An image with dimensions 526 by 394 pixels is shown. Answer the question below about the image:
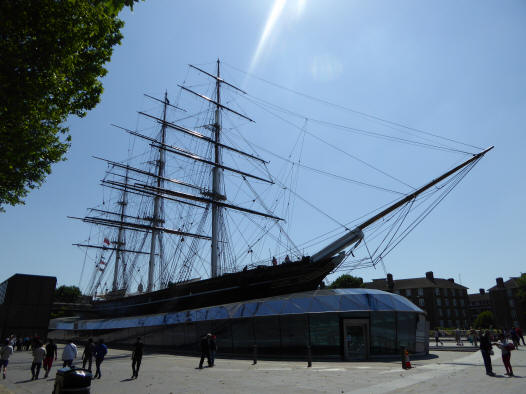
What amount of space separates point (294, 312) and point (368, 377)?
8413 mm

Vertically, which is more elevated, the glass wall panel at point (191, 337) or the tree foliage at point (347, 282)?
the tree foliage at point (347, 282)

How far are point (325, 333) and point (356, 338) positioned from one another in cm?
160

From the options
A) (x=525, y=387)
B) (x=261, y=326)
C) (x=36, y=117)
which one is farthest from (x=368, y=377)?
(x=36, y=117)

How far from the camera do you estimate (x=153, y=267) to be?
4900 cm

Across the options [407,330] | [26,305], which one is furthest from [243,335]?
[26,305]

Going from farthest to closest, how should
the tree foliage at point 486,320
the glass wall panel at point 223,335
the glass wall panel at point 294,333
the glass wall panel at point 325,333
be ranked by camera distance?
the tree foliage at point 486,320, the glass wall panel at point 223,335, the glass wall panel at point 294,333, the glass wall panel at point 325,333

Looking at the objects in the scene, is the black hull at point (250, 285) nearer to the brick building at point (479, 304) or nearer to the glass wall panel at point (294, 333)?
the glass wall panel at point (294, 333)

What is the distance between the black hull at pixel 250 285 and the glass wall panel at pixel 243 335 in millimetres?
3959

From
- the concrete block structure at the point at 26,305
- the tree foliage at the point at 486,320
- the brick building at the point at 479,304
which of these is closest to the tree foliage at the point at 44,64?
the concrete block structure at the point at 26,305

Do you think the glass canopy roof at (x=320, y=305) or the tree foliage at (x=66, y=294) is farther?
the tree foliage at (x=66, y=294)

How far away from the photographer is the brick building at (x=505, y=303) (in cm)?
7006

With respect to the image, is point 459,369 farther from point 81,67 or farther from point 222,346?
point 81,67

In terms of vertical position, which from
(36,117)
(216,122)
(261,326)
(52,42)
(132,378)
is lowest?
(132,378)

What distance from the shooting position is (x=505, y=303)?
236 feet
